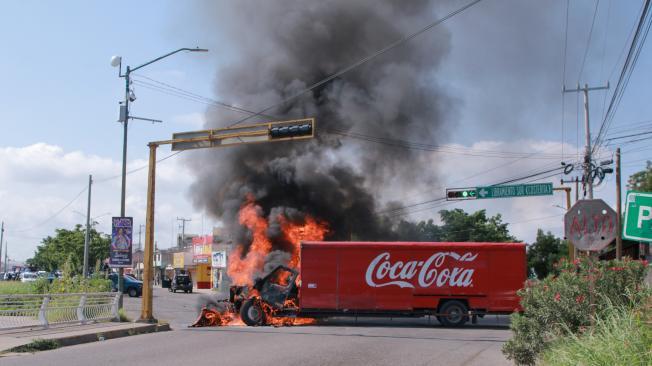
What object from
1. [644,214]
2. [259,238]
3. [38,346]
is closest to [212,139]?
[38,346]

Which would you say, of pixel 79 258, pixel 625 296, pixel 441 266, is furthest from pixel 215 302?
pixel 79 258

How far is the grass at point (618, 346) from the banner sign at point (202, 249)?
5587 cm

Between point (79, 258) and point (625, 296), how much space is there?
53763 millimetres

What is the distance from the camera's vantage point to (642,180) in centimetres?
5462

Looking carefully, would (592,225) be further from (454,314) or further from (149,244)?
(149,244)

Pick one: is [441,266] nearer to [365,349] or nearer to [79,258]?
[365,349]

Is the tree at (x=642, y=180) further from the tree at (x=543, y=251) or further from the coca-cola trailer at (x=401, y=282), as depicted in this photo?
the coca-cola trailer at (x=401, y=282)

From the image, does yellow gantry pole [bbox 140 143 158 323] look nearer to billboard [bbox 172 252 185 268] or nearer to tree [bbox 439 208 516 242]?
tree [bbox 439 208 516 242]

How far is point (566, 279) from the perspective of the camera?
8.27m

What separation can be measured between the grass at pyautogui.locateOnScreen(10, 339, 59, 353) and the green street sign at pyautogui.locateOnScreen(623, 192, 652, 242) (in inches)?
435

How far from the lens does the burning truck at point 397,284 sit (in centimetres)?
1969

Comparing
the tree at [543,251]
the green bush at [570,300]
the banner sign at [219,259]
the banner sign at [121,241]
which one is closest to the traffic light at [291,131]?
the banner sign at [121,241]

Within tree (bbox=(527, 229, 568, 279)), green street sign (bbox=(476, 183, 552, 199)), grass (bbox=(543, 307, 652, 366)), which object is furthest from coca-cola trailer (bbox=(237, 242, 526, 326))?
tree (bbox=(527, 229, 568, 279))

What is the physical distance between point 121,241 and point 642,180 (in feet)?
163
